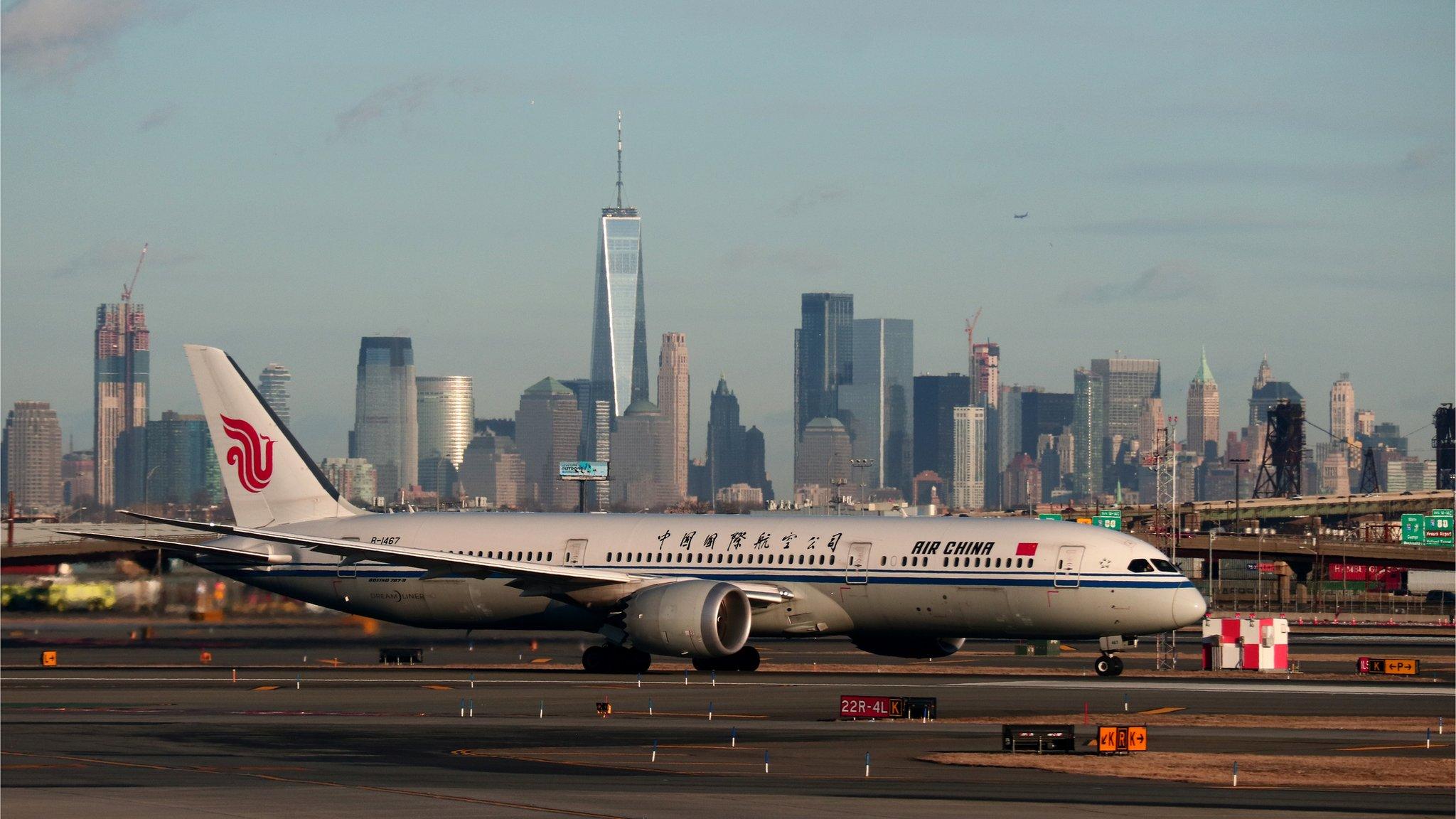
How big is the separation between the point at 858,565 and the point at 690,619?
5.26 meters

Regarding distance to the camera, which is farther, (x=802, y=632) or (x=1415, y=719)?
(x=802, y=632)

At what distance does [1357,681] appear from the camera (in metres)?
54.2

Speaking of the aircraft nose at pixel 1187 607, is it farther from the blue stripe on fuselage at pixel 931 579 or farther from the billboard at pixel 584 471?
the billboard at pixel 584 471

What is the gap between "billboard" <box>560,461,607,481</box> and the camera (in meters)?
160

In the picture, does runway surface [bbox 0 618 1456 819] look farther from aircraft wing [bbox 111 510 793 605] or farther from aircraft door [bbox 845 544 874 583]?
aircraft door [bbox 845 544 874 583]

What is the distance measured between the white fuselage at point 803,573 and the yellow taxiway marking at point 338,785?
2286 cm

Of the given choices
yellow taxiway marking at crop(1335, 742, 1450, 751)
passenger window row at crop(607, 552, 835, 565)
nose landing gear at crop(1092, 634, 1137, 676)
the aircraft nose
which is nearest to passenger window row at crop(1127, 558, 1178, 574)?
the aircraft nose

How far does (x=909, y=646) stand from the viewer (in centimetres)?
5575

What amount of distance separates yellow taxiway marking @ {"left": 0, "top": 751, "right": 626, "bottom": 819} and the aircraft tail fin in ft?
96.7

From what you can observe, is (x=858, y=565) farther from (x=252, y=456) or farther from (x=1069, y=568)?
(x=252, y=456)

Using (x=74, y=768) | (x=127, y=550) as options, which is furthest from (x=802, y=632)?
(x=127, y=550)

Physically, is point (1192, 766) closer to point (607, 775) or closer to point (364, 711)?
point (607, 775)

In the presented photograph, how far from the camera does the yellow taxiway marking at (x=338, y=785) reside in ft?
84.9

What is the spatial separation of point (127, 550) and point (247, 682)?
33.4 m
